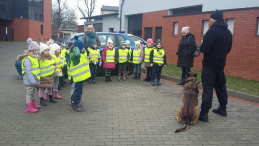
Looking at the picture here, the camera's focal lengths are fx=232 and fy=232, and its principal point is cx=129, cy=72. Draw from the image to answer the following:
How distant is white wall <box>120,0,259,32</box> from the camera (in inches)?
472

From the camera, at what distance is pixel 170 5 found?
55.4ft

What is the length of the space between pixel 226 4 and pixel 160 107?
938cm

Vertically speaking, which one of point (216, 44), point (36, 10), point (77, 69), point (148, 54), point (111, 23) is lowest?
point (77, 69)

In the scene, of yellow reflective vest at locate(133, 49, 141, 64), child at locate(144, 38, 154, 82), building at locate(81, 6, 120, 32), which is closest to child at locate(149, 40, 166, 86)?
child at locate(144, 38, 154, 82)

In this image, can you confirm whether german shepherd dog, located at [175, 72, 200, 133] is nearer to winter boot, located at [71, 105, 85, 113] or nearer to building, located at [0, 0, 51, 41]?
winter boot, located at [71, 105, 85, 113]

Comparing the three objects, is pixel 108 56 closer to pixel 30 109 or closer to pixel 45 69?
pixel 45 69

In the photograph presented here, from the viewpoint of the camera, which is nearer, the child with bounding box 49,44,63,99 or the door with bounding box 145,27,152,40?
the child with bounding box 49,44,63,99

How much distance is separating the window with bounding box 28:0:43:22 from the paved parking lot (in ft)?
108

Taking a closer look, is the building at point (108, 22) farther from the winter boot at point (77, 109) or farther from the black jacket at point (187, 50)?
the winter boot at point (77, 109)

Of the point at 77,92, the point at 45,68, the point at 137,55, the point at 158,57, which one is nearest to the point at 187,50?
the point at 158,57

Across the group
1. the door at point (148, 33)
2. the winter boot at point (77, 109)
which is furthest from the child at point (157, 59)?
the door at point (148, 33)

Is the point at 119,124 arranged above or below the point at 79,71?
below

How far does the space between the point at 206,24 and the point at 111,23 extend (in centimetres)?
1642

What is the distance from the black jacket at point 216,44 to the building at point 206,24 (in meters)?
4.90
